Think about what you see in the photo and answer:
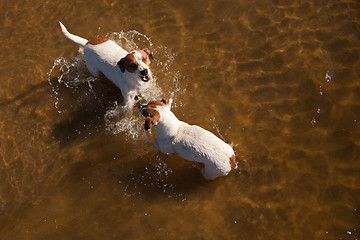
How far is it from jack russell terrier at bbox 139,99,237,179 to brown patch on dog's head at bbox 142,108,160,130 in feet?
0.04

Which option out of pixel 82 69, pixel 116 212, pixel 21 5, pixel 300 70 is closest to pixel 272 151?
pixel 300 70

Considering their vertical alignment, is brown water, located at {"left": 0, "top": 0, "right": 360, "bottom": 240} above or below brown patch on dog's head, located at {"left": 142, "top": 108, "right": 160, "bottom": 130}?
below

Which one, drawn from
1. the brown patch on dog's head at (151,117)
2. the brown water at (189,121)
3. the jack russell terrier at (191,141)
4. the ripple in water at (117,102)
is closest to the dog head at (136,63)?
the jack russell terrier at (191,141)

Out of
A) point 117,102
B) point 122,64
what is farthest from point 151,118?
point 117,102

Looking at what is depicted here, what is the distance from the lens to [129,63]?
10.5 feet

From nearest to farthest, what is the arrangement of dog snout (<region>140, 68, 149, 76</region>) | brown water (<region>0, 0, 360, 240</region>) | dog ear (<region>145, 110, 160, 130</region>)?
dog ear (<region>145, 110, 160, 130</region>)
dog snout (<region>140, 68, 149, 76</region>)
brown water (<region>0, 0, 360, 240</region>)

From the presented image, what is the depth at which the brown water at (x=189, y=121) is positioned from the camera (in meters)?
3.56

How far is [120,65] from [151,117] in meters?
0.87

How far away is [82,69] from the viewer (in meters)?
4.47

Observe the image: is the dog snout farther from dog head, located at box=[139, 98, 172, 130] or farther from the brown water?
the brown water

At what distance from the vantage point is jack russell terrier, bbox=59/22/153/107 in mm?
3271

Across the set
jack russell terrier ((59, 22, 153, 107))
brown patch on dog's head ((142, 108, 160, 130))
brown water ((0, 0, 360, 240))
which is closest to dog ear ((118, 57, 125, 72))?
jack russell terrier ((59, 22, 153, 107))

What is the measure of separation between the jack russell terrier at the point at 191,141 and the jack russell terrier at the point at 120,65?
0.50 meters

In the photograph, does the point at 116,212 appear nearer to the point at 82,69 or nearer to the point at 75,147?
the point at 75,147
